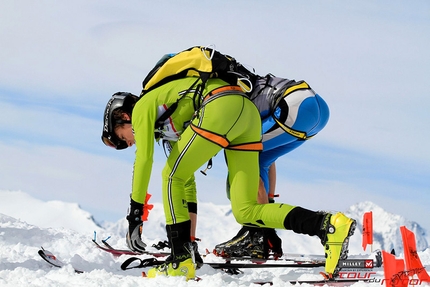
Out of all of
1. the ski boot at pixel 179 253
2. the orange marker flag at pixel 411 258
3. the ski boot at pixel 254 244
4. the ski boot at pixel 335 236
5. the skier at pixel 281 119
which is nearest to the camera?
the orange marker flag at pixel 411 258

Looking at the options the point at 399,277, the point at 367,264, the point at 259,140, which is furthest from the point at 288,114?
the point at 399,277

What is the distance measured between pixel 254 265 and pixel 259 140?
1539 mm

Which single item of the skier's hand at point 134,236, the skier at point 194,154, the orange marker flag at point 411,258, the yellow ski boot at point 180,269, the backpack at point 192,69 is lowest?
the yellow ski boot at point 180,269

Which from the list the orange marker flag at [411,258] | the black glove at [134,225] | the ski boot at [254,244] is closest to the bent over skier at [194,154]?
the black glove at [134,225]

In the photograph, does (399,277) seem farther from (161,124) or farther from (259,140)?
(161,124)

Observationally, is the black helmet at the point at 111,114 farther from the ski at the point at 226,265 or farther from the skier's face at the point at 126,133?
the ski at the point at 226,265

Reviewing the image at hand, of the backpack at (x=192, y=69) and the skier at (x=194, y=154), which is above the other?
the backpack at (x=192, y=69)

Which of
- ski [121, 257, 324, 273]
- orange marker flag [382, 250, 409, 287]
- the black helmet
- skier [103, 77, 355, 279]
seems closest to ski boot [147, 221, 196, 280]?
skier [103, 77, 355, 279]

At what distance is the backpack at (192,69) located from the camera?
5.59 meters

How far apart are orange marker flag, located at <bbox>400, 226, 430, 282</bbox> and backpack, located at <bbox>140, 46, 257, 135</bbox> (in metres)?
2.14

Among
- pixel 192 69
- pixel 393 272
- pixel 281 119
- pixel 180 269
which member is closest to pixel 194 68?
pixel 192 69

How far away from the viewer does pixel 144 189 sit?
18.2 ft

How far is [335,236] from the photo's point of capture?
507 cm

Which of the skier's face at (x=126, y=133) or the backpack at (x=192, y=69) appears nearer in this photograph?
the backpack at (x=192, y=69)
